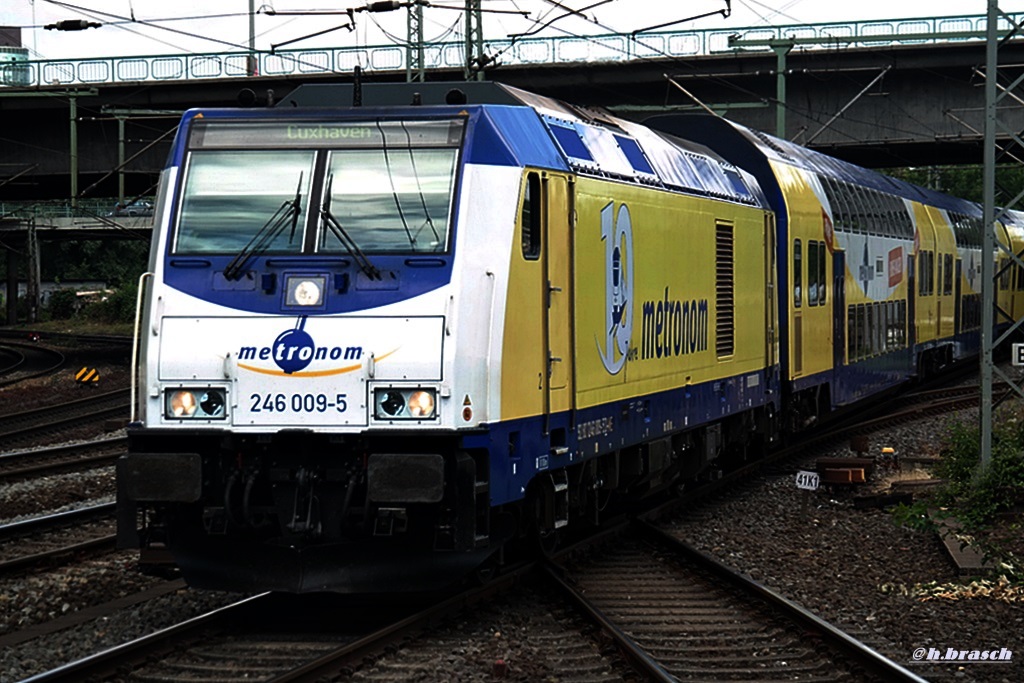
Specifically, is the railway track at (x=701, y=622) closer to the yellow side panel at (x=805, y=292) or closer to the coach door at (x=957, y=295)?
the yellow side panel at (x=805, y=292)

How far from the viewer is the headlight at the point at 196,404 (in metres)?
8.92

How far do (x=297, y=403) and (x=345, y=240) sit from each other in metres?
1.06

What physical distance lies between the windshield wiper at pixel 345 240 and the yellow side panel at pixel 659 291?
1.90 m

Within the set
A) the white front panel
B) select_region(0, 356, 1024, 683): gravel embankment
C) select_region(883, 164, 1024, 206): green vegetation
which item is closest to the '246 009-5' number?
A: the white front panel

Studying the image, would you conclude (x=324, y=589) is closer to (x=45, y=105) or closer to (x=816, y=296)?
(x=816, y=296)

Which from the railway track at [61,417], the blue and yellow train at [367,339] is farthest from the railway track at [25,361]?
the blue and yellow train at [367,339]

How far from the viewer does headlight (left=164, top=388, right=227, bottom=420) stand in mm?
8922

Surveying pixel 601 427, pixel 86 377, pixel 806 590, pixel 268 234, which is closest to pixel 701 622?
pixel 806 590

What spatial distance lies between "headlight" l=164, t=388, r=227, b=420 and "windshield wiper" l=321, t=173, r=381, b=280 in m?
A: 1.12

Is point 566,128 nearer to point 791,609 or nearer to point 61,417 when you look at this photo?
point 791,609

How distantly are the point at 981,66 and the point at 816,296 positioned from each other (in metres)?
22.3

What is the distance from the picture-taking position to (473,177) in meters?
9.14

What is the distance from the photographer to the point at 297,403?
8.82 meters

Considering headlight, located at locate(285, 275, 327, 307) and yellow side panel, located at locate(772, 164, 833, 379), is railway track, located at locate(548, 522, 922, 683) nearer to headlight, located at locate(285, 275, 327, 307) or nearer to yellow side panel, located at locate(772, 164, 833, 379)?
headlight, located at locate(285, 275, 327, 307)
